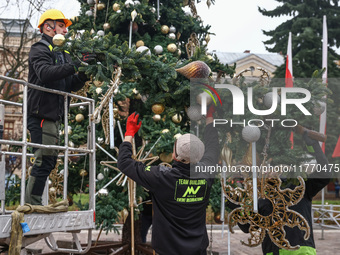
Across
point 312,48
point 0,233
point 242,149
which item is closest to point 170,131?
point 242,149

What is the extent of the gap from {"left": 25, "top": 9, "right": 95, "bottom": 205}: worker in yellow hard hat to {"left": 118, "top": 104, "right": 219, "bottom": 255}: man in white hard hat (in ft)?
2.53

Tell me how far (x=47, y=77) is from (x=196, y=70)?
4.53ft

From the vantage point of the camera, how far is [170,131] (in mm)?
7594

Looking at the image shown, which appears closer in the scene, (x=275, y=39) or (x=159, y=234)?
(x=159, y=234)

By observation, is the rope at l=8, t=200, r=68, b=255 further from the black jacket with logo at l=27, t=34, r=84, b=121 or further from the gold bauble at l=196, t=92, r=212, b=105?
the gold bauble at l=196, t=92, r=212, b=105

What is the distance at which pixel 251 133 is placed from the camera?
4176 mm

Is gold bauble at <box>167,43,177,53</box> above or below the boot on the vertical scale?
above

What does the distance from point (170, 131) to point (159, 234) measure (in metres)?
3.65

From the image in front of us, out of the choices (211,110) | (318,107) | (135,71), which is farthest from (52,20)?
(318,107)

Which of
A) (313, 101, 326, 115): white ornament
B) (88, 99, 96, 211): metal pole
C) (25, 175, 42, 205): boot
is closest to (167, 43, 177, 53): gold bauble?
(88, 99, 96, 211): metal pole

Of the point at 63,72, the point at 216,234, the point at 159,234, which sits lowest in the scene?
the point at 216,234

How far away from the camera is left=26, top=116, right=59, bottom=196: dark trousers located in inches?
171

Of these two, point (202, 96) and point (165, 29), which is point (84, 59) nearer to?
point (202, 96)

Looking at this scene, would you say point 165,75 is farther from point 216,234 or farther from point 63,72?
point 216,234
